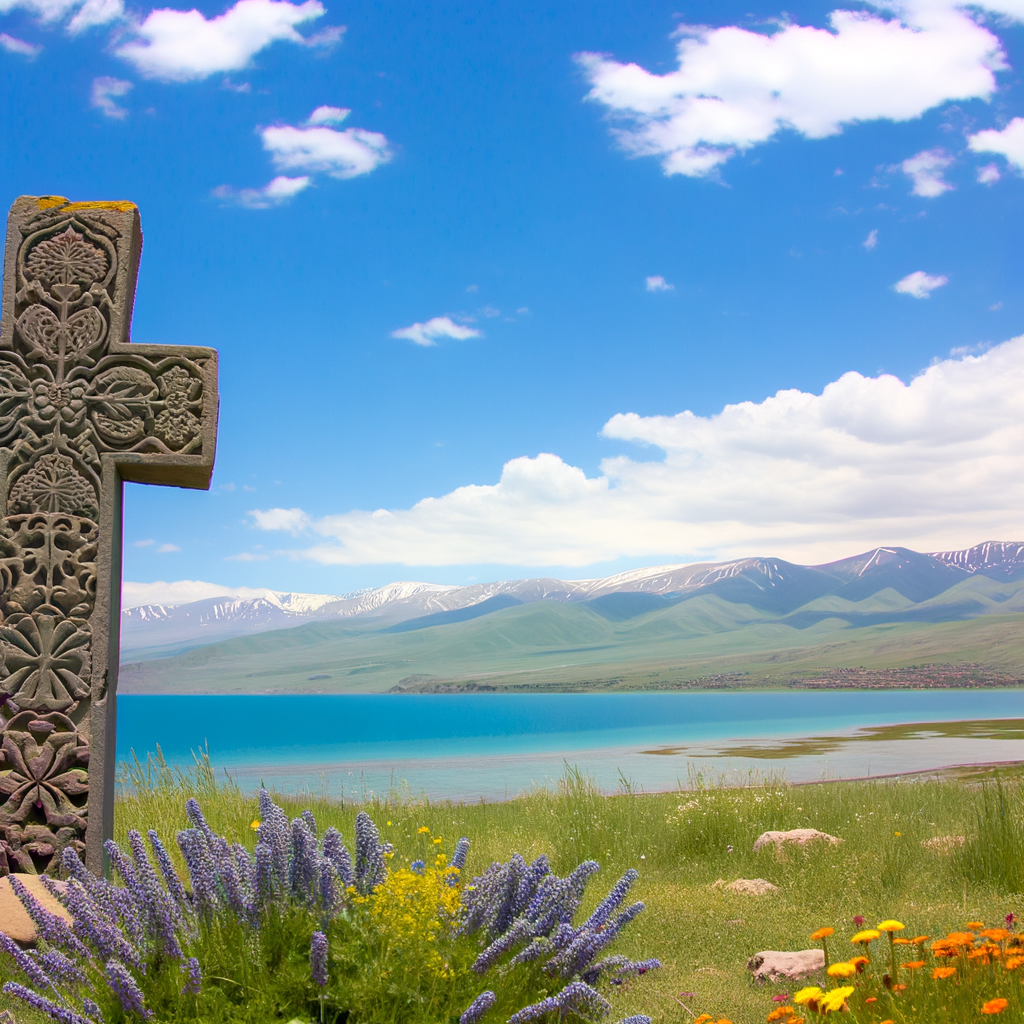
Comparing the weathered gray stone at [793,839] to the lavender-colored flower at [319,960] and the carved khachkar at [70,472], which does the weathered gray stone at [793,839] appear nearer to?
the carved khachkar at [70,472]

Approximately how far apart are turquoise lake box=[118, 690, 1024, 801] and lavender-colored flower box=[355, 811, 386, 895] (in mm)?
7615

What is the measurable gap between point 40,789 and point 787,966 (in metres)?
5.23

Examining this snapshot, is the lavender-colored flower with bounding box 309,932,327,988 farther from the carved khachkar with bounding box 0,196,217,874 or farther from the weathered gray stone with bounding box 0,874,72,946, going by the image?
the carved khachkar with bounding box 0,196,217,874

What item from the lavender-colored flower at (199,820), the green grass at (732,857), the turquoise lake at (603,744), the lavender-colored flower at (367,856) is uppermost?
the lavender-colored flower at (199,820)

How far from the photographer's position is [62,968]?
10.1 feet

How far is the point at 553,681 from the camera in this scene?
198 m

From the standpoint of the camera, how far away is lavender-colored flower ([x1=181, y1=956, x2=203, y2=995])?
2.99m

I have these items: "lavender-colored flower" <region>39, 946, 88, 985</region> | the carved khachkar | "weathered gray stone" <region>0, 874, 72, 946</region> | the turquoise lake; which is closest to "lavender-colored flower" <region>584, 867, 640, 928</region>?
"lavender-colored flower" <region>39, 946, 88, 985</region>

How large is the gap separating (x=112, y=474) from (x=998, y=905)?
786 centimetres

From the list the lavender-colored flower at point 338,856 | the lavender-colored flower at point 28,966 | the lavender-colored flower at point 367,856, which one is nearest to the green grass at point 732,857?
the lavender-colored flower at point 367,856

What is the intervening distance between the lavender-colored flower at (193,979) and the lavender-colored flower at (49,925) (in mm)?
→ 452

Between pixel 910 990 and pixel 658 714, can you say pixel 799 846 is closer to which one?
pixel 910 990

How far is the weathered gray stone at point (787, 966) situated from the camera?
473 centimetres

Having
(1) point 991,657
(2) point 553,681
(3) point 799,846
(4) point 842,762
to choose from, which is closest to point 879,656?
(1) point 991,657
